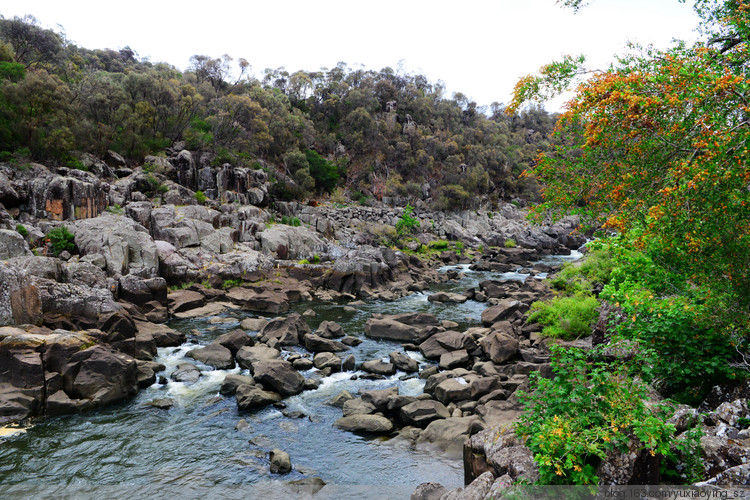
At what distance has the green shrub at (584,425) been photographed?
646cm

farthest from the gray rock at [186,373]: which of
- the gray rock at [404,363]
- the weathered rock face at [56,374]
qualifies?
the gray rock at [404,363]

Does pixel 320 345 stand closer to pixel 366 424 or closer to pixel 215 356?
pixel 215 356

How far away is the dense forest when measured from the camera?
150ft

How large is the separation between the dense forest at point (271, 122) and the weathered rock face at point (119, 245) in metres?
15.6

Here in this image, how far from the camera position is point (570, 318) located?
1983 centimetres

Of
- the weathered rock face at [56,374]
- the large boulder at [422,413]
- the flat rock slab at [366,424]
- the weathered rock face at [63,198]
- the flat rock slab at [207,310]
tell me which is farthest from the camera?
the weathered rock face at [63,198]

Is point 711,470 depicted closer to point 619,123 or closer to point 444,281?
point 619,123

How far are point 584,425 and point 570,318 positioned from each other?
14094 millimetres

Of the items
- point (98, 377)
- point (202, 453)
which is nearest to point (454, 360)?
point (202, 453)

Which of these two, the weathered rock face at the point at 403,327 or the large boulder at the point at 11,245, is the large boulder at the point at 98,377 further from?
the large boulder at the point at 11,245

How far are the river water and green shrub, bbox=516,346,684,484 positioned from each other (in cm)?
469

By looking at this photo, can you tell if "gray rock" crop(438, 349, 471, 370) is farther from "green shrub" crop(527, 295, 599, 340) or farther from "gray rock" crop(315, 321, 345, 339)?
"gray rock" crop(315, 321, 345, 339)

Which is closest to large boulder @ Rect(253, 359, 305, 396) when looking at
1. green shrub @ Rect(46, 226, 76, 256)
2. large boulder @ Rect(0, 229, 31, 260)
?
large boulder @ Rect(0, 229, 31, 260)

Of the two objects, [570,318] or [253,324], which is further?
[253,324]
